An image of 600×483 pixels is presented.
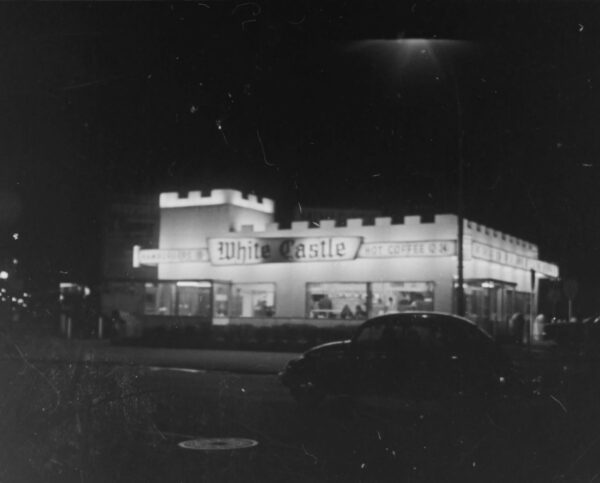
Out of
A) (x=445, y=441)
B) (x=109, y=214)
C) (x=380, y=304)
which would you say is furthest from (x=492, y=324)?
(x=109, y=214)

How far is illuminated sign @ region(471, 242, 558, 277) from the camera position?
96.7 feet

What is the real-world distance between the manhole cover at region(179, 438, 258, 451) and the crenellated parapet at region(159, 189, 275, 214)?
24.6 metres

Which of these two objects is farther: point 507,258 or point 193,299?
point 193,299

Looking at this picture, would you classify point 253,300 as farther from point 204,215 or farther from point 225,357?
point 225,357

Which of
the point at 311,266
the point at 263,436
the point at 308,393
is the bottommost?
the point at 263,436

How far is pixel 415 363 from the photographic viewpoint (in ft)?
39.5

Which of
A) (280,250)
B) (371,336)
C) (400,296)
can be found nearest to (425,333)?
(371,336)

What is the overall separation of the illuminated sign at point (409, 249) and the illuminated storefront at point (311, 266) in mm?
38

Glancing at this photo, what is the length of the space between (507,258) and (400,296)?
5134mm

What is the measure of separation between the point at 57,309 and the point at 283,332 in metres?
14.8

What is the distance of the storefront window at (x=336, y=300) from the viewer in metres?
31.2

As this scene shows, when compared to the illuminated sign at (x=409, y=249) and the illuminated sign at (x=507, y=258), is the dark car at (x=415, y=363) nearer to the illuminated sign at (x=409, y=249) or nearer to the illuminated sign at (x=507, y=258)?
the illuminated sign at (x=409, y=249)

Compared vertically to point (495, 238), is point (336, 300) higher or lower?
lower

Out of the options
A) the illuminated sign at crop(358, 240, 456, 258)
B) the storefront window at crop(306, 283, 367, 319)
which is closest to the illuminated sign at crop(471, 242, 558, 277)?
the illuminated sign at crop(358, 240, 456, 258)
